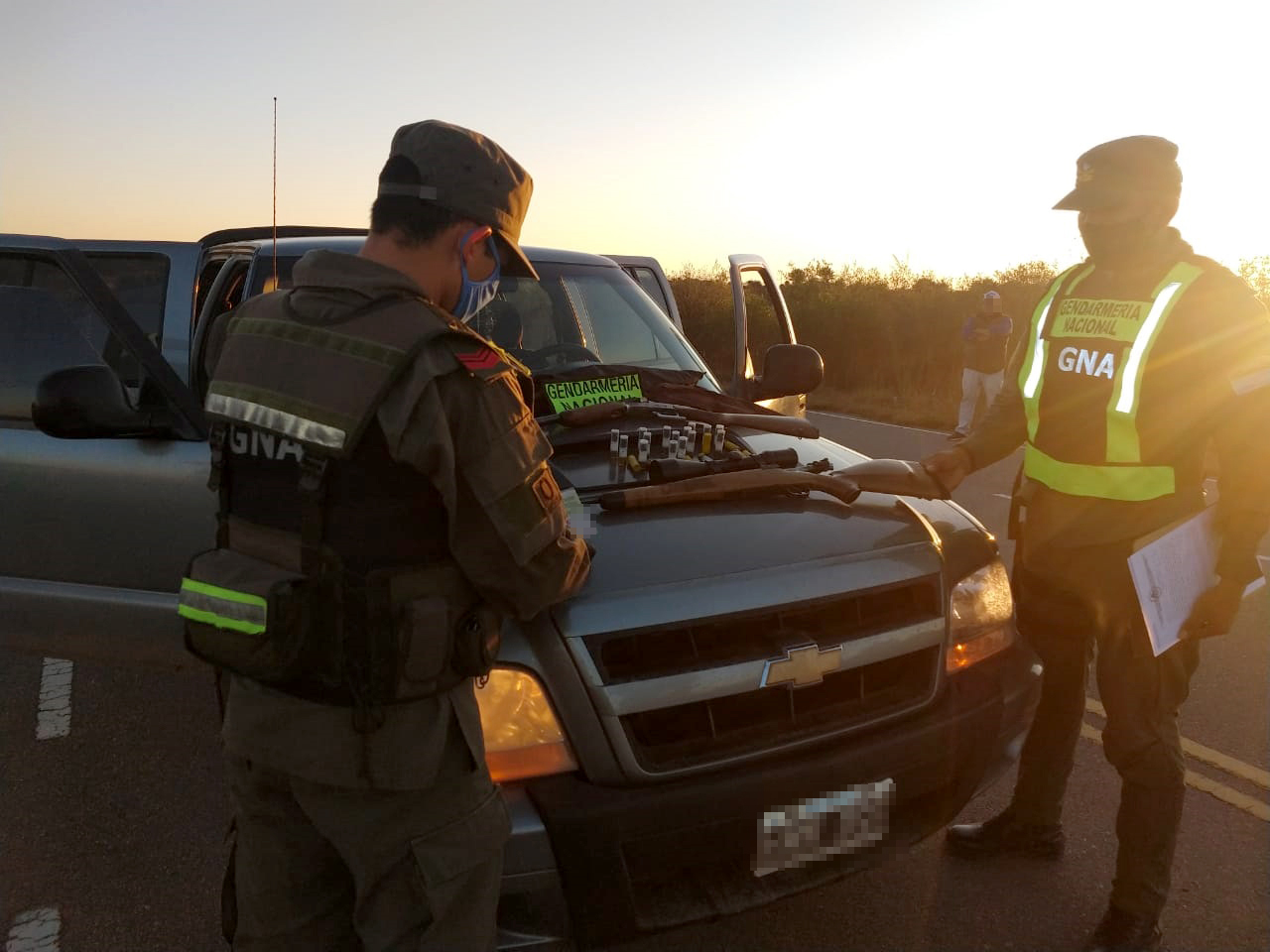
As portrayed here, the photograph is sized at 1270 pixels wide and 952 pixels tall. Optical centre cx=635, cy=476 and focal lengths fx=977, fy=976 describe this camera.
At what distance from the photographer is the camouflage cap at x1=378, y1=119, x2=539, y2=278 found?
162 cm

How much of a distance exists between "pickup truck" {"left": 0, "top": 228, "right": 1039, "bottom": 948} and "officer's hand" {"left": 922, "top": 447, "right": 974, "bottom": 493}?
0.08 metres

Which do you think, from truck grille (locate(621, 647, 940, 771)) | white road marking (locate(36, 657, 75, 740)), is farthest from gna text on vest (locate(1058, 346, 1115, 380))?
white road marking (locate(36, 657, 75, 740))

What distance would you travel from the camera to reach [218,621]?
1.62 meters

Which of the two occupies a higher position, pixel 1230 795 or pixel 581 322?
pixel 581 322

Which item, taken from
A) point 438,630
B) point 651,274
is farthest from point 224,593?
point 651,274

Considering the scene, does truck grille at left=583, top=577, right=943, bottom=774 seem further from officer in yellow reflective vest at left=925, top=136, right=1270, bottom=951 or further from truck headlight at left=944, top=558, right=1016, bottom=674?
officer in yellow reflective vest at left=925, top=136, right=1270, bottom=951

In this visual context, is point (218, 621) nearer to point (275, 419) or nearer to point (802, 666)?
point (275, 419)

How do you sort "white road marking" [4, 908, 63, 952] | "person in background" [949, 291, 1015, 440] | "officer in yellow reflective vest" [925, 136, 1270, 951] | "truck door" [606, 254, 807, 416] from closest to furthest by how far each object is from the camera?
"officer in yellow reflective vest" [925, 136, 1270, 951]
"white road marking" [4, 908, 63, 952]
"truck door" [606, 254, 807, 416]
"person in background" [949, 291, 1015, 440]

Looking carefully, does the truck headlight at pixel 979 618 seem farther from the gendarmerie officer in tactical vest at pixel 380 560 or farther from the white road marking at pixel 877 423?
the white road marking at pixel 877 423

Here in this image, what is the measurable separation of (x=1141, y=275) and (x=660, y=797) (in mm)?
1797

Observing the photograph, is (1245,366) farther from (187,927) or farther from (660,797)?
(187,927)

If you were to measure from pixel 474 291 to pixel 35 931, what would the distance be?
7.46 ft

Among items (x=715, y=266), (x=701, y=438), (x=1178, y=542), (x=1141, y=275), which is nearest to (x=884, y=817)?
(x=1178, y=542)

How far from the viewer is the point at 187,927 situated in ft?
8.91
